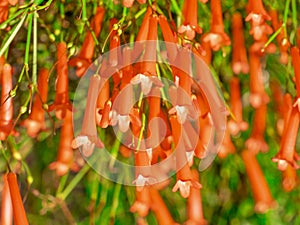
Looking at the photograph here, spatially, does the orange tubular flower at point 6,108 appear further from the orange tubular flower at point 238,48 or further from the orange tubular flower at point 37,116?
the orange tubular flower at point 238,48

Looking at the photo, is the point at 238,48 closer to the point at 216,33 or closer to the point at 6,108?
the point at 216,33

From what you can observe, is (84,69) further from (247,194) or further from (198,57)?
(247,194)

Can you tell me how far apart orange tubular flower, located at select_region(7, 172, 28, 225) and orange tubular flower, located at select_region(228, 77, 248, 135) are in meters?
0.44

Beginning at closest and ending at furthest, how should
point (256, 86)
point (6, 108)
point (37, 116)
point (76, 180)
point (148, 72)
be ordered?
point (148, 72) → point (6, 108) → point (37, 116) → point (256, 86) → point (76, 180)

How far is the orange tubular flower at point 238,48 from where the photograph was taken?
4.10ft

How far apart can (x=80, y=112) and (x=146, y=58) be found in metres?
0.39

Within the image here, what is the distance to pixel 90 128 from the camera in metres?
0.98

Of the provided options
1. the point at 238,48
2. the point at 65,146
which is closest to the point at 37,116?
the point at 65,146

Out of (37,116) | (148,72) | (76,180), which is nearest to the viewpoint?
(148,72)

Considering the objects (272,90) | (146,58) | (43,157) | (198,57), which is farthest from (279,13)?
(43,157)

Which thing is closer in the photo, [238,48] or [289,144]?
[289,144]

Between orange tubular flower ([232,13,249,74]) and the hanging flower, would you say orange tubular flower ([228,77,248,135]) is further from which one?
the hanging flower

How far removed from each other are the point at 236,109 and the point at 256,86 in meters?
0.07

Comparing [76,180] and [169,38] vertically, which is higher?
[169,38]
